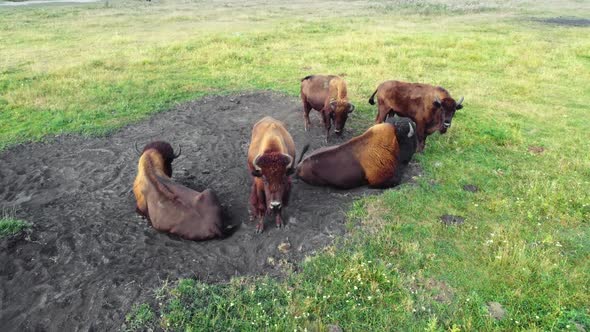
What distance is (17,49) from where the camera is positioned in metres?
21.3

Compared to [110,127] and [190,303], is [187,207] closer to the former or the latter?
[190,303]

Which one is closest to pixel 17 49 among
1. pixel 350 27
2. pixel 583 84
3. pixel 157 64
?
pixel 157 64

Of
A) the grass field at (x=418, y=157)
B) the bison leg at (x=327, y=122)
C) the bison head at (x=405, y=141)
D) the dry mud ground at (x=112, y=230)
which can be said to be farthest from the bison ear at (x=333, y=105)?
the grass field at (x=418, y=157)

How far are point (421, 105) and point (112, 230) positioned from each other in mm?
7097

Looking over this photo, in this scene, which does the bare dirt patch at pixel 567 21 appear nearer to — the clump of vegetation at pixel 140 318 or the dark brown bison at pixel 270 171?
the dark brown bison at pixel 270 171

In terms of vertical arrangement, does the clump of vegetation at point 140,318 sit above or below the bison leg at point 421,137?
below

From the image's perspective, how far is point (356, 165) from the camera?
27.1 feet

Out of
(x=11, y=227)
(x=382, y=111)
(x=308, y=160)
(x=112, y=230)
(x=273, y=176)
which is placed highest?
(x=273, y=176)

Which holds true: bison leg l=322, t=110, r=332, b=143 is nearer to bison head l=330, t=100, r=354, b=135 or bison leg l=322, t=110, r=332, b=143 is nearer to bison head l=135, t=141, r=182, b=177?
bison head l=330, t=100, r=354, b=135

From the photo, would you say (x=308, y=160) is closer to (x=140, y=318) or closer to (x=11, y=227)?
(x=140, y=318)

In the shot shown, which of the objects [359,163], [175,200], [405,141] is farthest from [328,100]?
[175,200]

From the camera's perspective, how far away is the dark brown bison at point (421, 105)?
9.64 m

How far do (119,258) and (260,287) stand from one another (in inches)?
86.3

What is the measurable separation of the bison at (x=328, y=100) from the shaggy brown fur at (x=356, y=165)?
1895 mm
